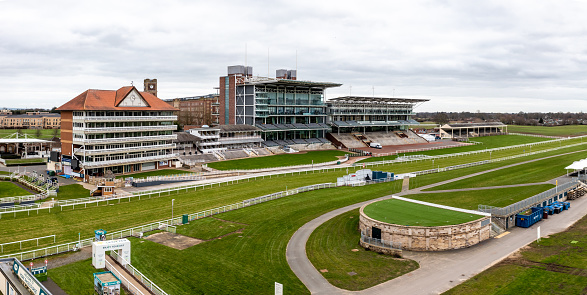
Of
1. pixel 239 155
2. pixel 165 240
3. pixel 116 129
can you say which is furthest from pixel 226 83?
pixel 165 240

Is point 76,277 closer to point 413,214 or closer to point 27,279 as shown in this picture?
point 27,279

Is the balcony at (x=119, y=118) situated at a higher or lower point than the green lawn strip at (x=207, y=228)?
higher

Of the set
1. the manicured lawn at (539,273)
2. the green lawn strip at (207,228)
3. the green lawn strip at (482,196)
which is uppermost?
the green lawn strip at (482,196)

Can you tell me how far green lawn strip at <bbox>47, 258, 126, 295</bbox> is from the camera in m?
28.2

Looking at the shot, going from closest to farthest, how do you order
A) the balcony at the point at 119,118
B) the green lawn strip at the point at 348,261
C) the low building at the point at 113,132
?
the green lawn strip at the point at 348,261, the balcony at the point at 119,118, the low building at the point at 113,132

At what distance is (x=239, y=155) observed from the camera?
10069 cm

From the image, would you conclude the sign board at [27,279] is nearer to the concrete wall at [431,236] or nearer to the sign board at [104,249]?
the sign board at [104,249]

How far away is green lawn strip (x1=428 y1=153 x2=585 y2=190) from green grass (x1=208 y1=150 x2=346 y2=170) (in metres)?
34.2

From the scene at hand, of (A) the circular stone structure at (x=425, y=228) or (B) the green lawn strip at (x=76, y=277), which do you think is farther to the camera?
(A) the circular stone structure at (x=425, y=228)

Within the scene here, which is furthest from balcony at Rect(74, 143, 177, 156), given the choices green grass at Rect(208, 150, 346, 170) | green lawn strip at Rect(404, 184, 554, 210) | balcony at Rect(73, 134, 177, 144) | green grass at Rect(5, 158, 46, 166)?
green lawn strip at Rect(404, 184, 554, 210)

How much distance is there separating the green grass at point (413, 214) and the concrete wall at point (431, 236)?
1038 millimetres

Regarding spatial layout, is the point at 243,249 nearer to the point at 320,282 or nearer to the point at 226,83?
the point at 320,282

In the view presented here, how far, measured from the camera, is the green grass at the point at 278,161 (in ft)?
284

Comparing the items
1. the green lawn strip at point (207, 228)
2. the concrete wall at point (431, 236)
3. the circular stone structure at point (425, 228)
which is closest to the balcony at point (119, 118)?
the green lawn strip at point (207, 228)
